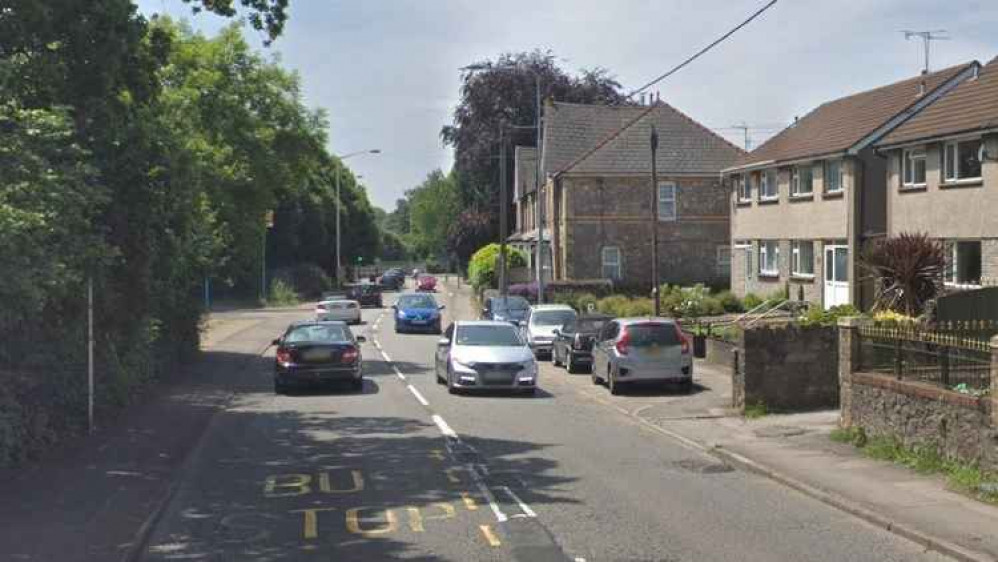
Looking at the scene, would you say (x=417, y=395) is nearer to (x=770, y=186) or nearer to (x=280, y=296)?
(x=770, y=186)

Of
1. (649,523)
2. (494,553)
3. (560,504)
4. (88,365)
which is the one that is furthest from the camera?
(88,365)

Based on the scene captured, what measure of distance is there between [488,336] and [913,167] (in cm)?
1345

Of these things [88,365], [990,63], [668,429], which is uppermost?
[990,63]

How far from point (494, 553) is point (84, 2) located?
30.8 feet

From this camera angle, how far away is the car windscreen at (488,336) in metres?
23.2

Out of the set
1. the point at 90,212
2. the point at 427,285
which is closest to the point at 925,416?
the point at 90,212

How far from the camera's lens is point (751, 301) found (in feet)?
130

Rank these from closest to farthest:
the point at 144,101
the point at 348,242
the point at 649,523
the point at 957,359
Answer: the point at 649,523 < the point at 957,359 < the point at 144,101 < the point at 348,242

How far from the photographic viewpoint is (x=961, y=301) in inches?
795

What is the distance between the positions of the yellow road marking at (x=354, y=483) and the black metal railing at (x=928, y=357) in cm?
663

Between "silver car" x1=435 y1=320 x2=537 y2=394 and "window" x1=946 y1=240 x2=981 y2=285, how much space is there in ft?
37.9

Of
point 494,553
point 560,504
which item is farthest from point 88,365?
point 494,553

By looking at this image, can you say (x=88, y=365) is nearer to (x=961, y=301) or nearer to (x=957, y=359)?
(x=957, y=359)

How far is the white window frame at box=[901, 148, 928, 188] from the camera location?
29.1 metres
